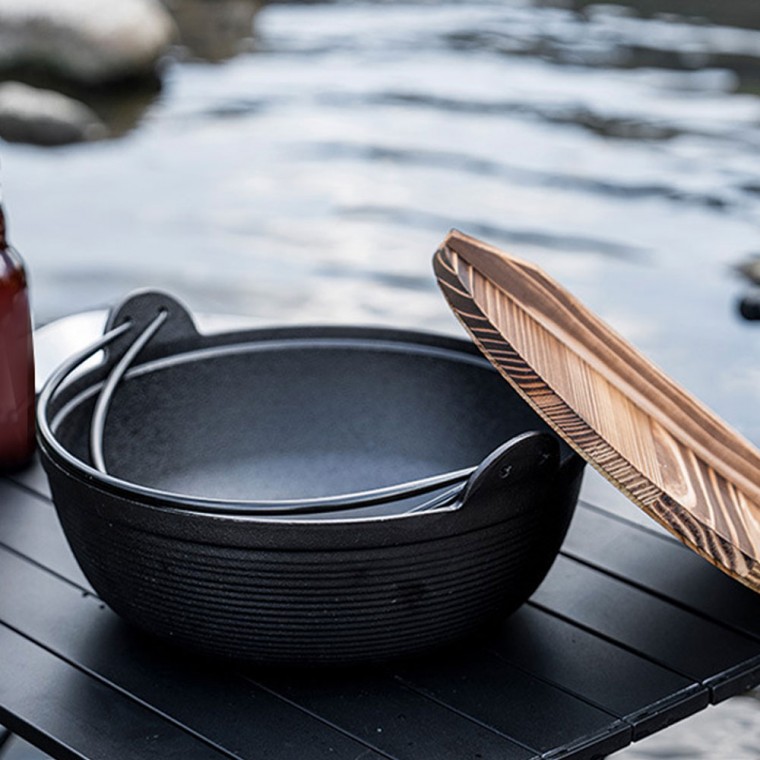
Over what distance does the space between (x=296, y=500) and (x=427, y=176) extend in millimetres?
4172

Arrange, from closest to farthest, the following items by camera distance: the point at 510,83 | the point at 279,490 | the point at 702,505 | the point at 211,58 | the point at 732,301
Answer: the point at 702,505
the point at 279,490
the point at 732,301
the point at 510,83
the point at 211,58

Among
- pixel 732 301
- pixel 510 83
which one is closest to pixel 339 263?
pixel 732 301

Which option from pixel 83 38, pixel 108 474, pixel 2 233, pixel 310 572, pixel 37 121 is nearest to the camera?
pixel 310 572

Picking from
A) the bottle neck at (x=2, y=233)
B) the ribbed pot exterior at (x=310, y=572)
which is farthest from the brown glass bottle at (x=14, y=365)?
the ribbed pot exterior at (x=310, y=572)

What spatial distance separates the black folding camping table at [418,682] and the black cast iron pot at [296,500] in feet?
0.15

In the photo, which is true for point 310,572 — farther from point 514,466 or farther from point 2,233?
point 2,233

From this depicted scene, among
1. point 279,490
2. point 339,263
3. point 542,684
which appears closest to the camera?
point 542,684

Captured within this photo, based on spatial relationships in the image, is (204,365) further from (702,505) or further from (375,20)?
(375,20)

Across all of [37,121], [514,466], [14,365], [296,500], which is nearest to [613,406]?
[514,466]

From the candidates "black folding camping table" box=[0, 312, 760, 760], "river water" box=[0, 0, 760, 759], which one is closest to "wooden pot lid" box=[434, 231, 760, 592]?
"black folding camping table" box=[0, 312, 760, 760]

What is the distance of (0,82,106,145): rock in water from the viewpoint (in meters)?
5.75

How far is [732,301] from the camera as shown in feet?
12.7

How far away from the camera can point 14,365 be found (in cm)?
138

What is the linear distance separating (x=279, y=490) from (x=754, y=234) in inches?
134
